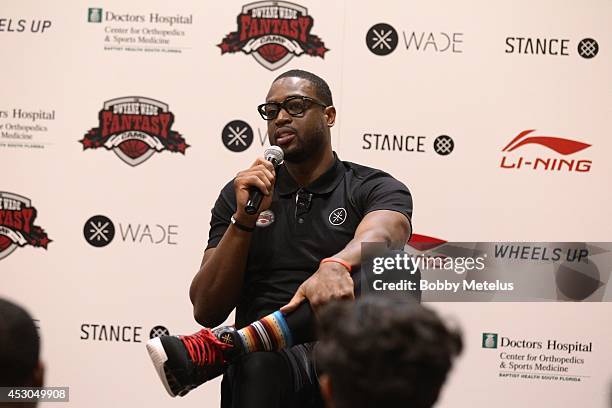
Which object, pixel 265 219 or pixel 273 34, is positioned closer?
pixel 265 219

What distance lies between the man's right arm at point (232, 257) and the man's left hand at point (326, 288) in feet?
1.04

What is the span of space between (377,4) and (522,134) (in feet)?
2.78

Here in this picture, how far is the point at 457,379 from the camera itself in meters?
3.64

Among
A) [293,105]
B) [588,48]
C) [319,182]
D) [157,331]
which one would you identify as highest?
[588,48]

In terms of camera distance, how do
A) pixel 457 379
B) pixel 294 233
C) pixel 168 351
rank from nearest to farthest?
1. pixel 168 351
2. pixel 294 233
3. pixel 457 379

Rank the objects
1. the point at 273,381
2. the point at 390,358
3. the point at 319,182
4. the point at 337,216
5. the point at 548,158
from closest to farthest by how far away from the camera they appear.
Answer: the point at 390,358 → the point at 273,381 → the point at 337,216 → the point at 319,182 → the point at 548,158

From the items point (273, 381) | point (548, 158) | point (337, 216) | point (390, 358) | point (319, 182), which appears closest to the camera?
point (390, 358)

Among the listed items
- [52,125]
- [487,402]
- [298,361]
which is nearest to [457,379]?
[487,402]

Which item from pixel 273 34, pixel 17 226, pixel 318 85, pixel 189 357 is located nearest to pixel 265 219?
pixel 318 85

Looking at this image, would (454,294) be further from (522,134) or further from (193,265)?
(193,265)

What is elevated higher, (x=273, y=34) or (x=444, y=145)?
(x=273, y=34)

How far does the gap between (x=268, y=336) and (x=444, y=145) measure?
5.68ft

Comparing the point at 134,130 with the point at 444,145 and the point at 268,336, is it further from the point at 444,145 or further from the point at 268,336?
the point at 268,336

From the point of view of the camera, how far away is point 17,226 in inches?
150
